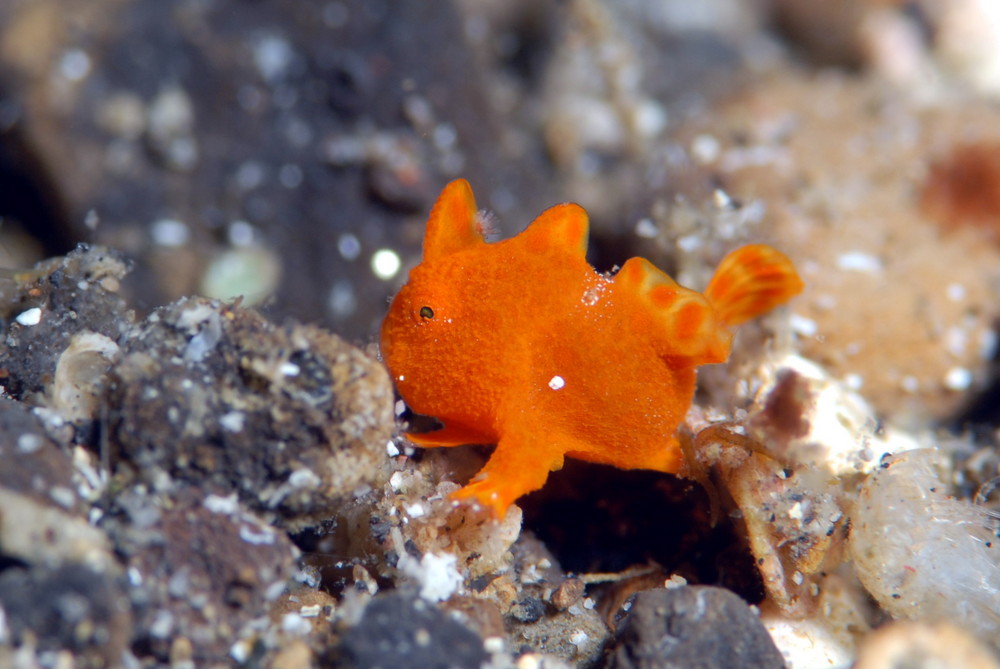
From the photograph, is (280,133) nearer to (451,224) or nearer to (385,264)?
(385,264)

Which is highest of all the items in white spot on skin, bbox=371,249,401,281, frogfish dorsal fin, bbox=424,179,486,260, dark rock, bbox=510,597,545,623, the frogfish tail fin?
frogfish dorsal fin, bbox=424,179,486,260

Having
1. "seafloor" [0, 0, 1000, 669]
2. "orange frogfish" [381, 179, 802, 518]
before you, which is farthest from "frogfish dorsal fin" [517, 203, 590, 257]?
"seafloor" [0, 0, 1000, 669]

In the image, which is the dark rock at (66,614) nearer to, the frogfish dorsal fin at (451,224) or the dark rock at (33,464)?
the dark rock at (33,464)

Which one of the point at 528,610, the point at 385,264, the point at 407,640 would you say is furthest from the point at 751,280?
the point at 385,264

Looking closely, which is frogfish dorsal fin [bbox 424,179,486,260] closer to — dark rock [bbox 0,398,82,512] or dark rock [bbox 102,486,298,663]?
dark rock [bbox 102,486,298,663]

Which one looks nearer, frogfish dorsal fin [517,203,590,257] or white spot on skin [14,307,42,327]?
frogfish dorsal fin [517,203,590,257]
